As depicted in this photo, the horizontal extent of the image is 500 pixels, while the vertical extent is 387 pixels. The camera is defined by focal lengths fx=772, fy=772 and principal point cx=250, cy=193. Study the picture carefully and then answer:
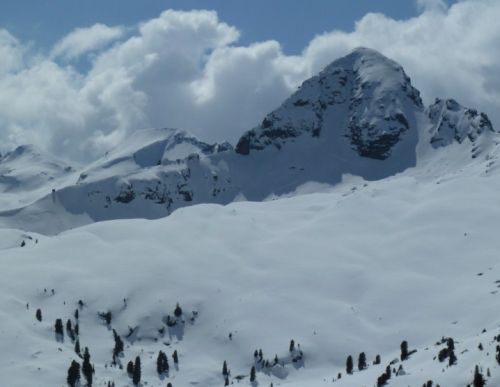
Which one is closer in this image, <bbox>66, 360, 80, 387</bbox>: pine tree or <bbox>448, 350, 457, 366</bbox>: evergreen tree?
<bbox>448, 350, 457, 366</bbox>: evergreen tree

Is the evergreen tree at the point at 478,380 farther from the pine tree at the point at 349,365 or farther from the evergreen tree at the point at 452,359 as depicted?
the pine tree at the point at 349,365

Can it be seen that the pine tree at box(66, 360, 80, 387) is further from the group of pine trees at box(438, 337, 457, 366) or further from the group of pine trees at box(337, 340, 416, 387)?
the group of pine trees at box(438, 337, 457, 366)

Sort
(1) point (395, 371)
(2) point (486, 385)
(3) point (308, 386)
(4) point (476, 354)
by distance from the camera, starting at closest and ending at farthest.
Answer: (2) point (486, 385), (4) point (476, 354), (1) point (395, 371), (3) point (308, 386)

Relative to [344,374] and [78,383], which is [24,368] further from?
[344,374]

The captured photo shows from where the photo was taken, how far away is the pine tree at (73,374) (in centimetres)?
19625

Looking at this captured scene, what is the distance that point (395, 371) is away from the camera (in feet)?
523

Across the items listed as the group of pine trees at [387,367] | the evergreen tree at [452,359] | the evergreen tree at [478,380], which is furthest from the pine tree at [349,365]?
the evergreen tree at [478,380]

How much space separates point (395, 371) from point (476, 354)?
19.6 meters

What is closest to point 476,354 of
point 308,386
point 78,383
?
point 308,386

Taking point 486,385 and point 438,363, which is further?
point 438,363

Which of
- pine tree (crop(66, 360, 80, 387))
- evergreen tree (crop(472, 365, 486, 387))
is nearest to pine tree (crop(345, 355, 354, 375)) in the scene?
evergreen tree (crop(472, 365, 486, 387))

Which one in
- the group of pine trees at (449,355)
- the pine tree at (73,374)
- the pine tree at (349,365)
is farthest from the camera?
the pine tree at (349,365)

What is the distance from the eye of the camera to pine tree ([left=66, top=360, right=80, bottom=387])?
196250mm

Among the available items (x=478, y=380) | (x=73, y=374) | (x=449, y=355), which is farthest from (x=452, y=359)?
(x=73, y=374)
